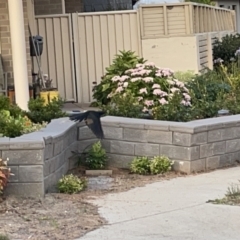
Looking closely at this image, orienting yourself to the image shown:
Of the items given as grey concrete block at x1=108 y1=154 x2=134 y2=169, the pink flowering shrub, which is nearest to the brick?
grey concrete block at x1=108 y1=154 x2=134 y2=169

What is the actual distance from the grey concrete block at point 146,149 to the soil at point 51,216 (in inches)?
39.2

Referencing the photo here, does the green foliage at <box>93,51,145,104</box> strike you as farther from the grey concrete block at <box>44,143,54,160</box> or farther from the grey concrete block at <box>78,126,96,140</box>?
the grey concrete block at <box>44,143,54,160</box>

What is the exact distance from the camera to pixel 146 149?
864 cm

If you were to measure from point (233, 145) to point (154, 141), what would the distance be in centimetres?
115

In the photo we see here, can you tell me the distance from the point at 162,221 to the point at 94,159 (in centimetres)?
247

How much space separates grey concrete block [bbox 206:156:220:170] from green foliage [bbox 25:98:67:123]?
2.05 metres

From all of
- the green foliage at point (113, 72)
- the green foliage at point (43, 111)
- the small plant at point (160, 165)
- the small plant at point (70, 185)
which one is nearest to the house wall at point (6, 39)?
the green foliage at point (113, 72)

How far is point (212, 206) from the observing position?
677 centimetres

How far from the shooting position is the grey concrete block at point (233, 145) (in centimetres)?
890

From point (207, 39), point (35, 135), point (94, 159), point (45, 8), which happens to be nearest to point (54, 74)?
point (45, 8)

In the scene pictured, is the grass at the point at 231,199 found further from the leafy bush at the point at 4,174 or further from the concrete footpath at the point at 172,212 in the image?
the leafy bush at the point at 4,174

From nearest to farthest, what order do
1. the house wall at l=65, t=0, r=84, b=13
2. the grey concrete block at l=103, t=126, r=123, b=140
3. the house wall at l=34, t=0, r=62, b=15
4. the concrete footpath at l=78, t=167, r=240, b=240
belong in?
the concrete footpath at l=78, t=167, r=240, b=240 < the grey concrete block at l=103, t=126, r=123, b=140 < the house wall at l=34, t=0, r=62, b=15 < the house wall at l=65, t=0, r=84, b=13

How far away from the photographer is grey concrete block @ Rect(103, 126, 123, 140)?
28.8 feet

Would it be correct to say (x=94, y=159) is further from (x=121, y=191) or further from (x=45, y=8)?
(x=45, y=8)
